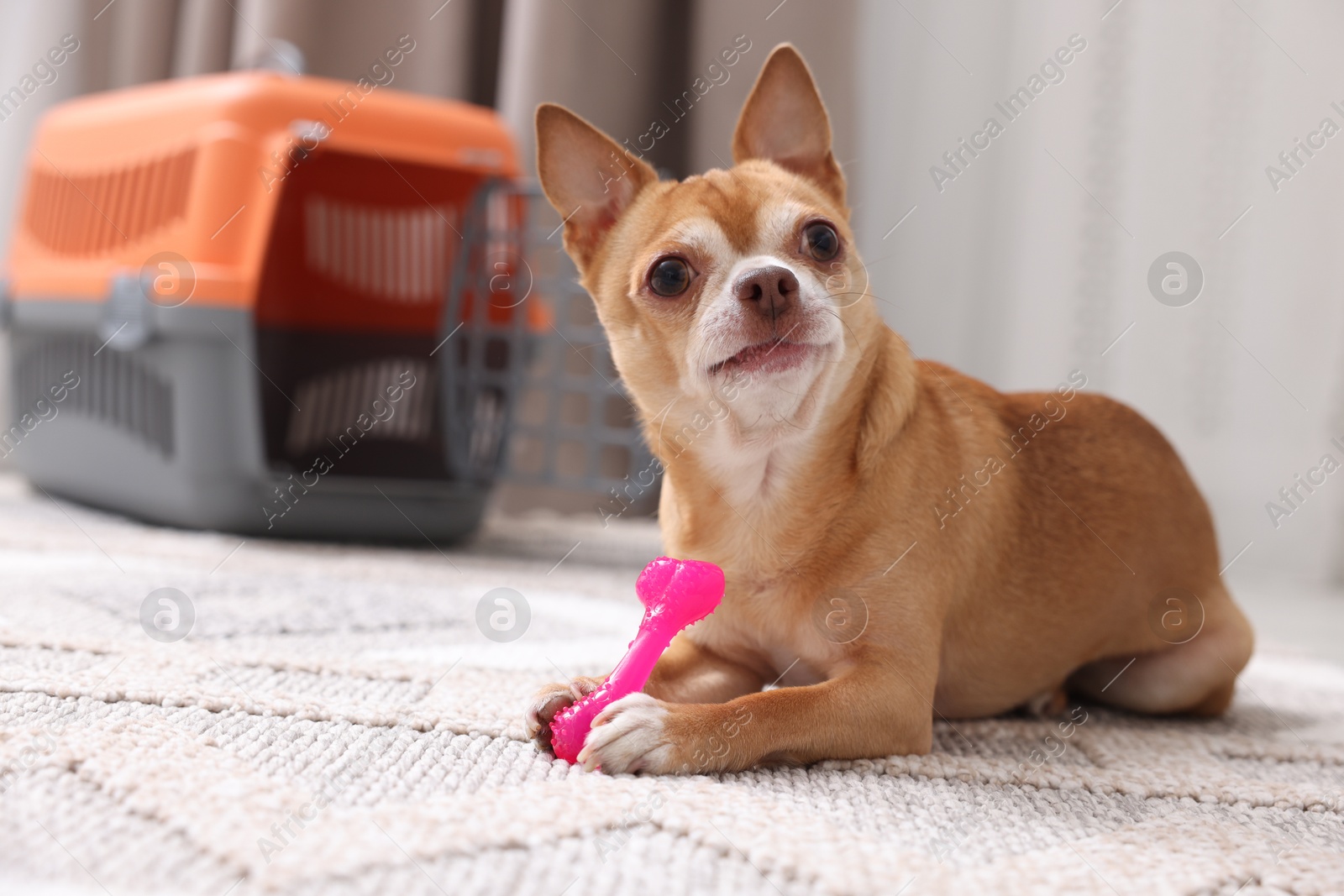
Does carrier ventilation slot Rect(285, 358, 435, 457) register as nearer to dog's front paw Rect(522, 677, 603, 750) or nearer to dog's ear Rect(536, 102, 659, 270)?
dog's ear Rect(536, 102, 659, 270)

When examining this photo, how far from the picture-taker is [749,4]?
124 inches

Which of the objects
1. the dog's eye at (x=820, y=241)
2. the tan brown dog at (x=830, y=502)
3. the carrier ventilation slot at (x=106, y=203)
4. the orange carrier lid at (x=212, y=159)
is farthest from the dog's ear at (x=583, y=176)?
the carrier ventilation slot at (x=106, y=203)

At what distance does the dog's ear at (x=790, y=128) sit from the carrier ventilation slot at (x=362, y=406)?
1384mm

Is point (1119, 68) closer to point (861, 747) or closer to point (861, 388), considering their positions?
point (861, 388)

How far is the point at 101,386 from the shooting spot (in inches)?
111

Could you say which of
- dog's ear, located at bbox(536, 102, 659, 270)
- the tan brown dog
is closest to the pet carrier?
dog's ear, located at bbox(536, 102, 659, 270)

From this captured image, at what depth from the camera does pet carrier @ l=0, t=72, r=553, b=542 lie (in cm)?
249

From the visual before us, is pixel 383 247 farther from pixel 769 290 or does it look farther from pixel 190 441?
pixel 769 290

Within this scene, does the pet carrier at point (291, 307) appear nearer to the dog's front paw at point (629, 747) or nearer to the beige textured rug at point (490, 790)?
the beige textured rug at point (490, 790)

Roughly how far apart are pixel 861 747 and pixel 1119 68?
7.83ft

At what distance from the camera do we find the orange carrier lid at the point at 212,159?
2.48m

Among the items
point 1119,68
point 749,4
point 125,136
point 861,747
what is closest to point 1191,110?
point 1119,68

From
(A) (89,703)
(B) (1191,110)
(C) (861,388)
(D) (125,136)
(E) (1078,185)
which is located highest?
(B) (1191,110)

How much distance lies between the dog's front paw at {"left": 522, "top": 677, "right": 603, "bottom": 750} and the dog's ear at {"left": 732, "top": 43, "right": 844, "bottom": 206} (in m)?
0.81
